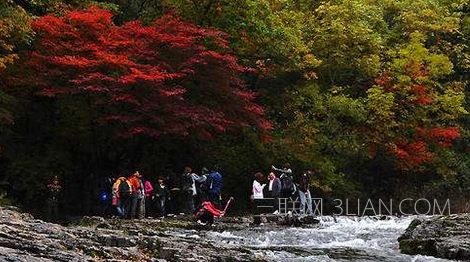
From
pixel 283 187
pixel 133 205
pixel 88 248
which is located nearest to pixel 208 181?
pixel 133 205

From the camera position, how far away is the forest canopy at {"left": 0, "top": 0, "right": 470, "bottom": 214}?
20.3 metres

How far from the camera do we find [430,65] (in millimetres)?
28047

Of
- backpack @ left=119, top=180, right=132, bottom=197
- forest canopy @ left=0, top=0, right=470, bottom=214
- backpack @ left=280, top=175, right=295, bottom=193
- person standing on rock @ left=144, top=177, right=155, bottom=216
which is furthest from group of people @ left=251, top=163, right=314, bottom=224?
backpack @ left=119, top=180, right=132, bottom=197

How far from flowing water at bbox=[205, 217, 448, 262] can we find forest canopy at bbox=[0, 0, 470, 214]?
6.27 metres

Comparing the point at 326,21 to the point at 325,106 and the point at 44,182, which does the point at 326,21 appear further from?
the point at 44,182

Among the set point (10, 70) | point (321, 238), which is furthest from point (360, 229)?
point (10, 70)

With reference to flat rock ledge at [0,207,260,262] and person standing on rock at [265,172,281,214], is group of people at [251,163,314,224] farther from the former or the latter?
flat rock ledge at [0,207,260,262]

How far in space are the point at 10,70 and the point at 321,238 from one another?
12.2 m

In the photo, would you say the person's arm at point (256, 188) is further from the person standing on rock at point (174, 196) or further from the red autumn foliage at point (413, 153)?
the red autumn foliage at point (413, 153)

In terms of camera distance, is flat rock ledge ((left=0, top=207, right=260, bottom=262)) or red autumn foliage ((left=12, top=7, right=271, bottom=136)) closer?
flat rock ledge ((left=0, top=207, right=260, bottom=262))

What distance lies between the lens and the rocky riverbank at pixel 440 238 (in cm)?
1108

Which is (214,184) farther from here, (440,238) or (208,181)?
(440,238)

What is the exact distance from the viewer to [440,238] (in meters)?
12.1

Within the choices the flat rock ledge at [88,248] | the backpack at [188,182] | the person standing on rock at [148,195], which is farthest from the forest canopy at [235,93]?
the flat rock ledge at [88,248]
